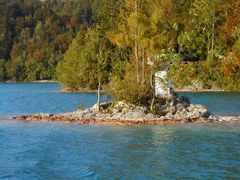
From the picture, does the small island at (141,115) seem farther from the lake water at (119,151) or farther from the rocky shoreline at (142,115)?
the lake water at (119,151)

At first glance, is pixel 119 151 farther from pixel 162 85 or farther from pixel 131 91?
pixel 162 85

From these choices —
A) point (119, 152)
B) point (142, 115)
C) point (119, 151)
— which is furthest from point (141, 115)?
point (119, 152)

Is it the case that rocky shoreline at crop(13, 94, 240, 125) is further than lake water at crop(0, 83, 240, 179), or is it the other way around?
rocky shoreline at crop(13, 94, 240, 125)

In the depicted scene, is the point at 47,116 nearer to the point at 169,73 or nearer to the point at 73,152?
the point at 169,73

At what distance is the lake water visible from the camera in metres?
23.2

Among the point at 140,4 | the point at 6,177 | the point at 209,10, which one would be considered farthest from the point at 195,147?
the point at 209,10

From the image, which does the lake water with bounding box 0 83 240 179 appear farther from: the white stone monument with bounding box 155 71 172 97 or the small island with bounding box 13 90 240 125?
the white stone monument with bounding box 155 71 172 97

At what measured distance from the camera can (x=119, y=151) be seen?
2859 centimetres

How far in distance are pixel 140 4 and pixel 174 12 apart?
50615 millimetres

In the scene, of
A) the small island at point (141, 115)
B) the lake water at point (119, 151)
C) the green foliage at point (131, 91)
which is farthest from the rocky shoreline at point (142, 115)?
the lake water at point (119, 151)

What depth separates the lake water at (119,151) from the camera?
2317cm

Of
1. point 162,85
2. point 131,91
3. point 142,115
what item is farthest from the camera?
point 162,85

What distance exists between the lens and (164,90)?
4638 centimetres

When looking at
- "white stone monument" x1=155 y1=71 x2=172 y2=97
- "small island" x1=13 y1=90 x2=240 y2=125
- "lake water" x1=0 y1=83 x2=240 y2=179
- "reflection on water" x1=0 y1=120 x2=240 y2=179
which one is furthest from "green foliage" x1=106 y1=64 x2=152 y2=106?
"reflection on water" x1=0 y1=120 x2=240 y2=179
